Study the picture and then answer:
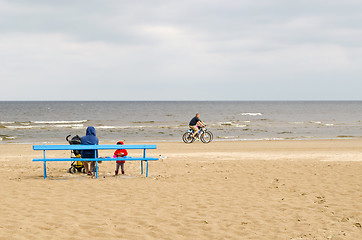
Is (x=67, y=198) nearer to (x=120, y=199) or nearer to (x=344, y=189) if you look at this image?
(x=120, y=199)

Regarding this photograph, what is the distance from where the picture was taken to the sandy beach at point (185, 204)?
19.5ft

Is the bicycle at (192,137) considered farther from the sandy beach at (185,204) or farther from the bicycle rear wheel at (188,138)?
the sandy beach at (185,204)

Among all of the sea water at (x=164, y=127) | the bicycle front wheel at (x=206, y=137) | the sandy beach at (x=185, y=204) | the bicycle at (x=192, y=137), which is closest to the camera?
the sandy beach at (x=185, y=204)

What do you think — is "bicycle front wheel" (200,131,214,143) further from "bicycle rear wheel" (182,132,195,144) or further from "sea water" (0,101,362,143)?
"sea water" (0,101,362,143)

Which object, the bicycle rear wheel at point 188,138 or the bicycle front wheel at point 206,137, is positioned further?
the bicycle front wheel at point 206,137

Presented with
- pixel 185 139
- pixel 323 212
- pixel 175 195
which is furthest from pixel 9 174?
pixel 185 139

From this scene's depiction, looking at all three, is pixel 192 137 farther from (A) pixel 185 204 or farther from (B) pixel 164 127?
(A) pixel 185 204

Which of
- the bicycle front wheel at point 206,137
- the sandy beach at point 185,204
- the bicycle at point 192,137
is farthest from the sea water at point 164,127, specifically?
the sandy beach at point 185,204

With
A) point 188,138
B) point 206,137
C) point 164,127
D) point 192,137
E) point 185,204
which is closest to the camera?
point 185,204

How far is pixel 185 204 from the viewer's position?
25.0 feet

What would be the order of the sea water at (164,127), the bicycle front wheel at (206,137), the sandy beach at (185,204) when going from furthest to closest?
the sea water at (164,127) → the bicycle front wheel at (206,137) → the sandy beach at (185,204)

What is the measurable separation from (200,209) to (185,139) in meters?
18.1

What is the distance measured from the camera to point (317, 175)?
10961mm

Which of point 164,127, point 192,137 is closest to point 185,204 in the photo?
point 192,137
